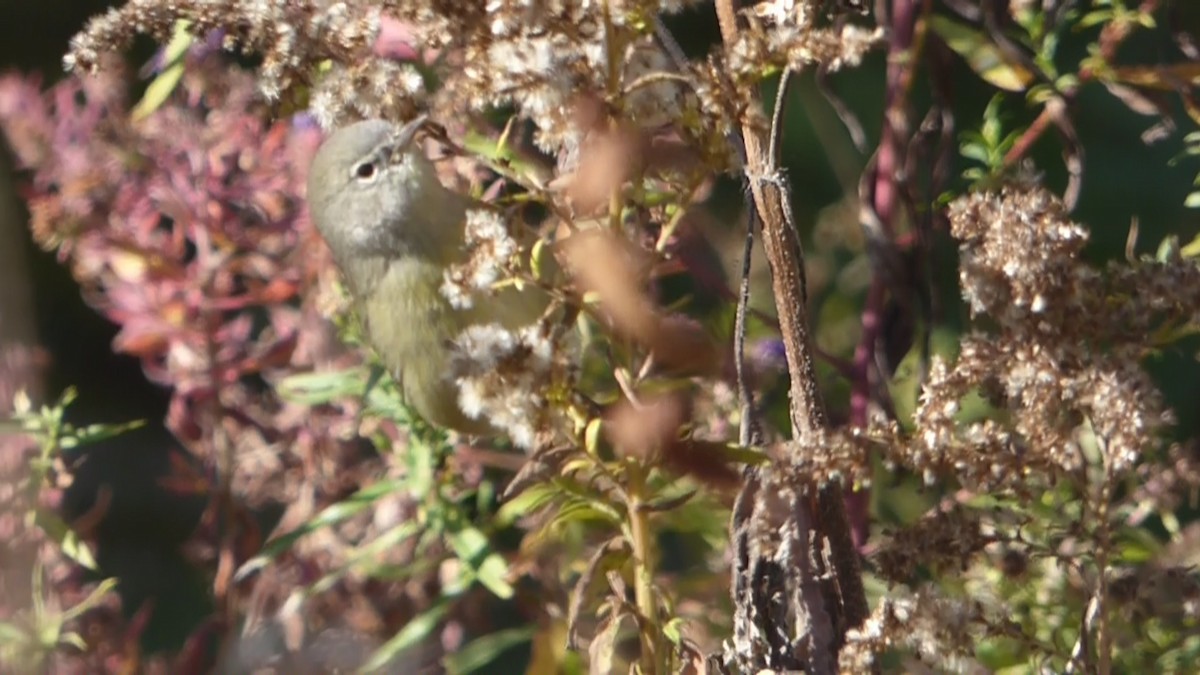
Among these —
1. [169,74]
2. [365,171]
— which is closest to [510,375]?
[169,74]

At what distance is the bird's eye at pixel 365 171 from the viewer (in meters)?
1.54

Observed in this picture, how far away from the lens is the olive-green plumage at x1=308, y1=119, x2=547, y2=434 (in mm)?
1456

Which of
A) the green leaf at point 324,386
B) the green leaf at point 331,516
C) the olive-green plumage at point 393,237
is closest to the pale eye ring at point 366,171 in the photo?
the olive-green plumage at point 393,237

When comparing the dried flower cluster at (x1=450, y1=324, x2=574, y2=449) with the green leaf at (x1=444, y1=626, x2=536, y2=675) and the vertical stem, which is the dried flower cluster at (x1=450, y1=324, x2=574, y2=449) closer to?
the vertical stem

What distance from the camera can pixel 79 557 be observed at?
116cm

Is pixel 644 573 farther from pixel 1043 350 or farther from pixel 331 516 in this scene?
pixel 331 516

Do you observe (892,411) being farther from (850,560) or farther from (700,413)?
(850,560)

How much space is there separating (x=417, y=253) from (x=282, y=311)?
0.18 m

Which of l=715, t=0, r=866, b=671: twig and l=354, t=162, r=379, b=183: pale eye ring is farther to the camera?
l=354, t=162, r=379, b=183: pale eye ring

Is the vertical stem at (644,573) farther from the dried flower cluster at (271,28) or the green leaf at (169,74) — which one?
the green leaf at (169,74)

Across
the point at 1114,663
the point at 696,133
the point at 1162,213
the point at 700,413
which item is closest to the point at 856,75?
the point at 1162,213

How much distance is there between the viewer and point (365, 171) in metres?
1.56

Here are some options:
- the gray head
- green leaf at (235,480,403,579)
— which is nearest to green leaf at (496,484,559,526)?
green leaf at (235,480,403,579)

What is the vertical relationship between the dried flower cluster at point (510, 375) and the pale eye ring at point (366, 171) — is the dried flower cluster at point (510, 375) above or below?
above
